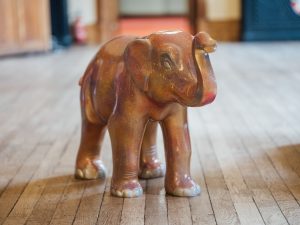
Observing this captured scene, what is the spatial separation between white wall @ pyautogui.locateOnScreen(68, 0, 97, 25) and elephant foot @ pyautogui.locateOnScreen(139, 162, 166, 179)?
17.2 feet

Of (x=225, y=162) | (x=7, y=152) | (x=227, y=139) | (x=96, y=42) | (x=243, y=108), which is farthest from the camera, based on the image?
(x=96, y=42)

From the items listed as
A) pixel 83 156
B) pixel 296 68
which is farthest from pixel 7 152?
pixel 296 68

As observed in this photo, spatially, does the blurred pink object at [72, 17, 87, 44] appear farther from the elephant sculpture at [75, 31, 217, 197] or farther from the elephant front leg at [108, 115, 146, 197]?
the elephant front leg at [108, 115, 146, 197]

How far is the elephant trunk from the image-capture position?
192cm

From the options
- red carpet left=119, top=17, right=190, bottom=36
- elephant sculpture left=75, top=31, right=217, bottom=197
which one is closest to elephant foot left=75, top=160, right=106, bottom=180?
elephant sculpture left=75, top=31, right=217, bottom=197

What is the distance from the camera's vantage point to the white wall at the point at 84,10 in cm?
742

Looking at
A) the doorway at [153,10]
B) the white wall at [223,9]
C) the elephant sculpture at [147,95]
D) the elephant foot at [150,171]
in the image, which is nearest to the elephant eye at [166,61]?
the elephant sculpture at [147,95]

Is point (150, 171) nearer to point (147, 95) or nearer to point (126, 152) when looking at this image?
point (126, 152)

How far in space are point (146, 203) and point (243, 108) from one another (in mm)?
1746

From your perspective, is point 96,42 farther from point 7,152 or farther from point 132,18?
point 7,152

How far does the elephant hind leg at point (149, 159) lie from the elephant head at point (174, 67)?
12.2 inches

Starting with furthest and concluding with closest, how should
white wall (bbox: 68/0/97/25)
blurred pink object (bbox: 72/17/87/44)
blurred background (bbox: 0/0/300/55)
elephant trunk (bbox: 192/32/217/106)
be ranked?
white wall (bbox: 68/0/97/25)
blurred pink object (bbox: 72/17/87/44)
blurred background (bbox: 0/0/300/55)
elephant trunk (bbox: 192/32/217/106)

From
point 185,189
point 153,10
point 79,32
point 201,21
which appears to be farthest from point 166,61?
point 153,10

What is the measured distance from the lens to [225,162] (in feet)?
8.38
